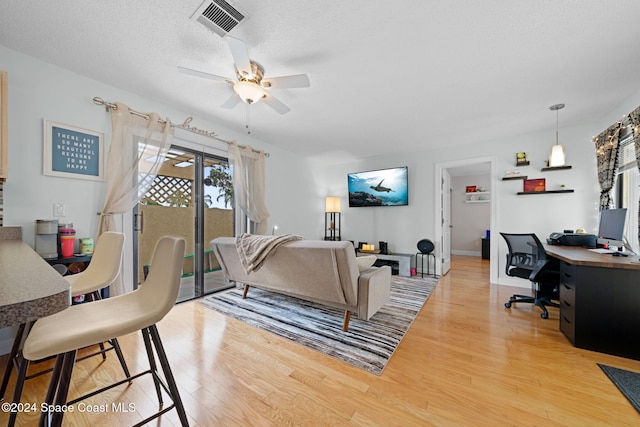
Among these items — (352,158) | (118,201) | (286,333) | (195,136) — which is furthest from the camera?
(352,158)

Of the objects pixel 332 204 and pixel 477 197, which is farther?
pixel 477 197

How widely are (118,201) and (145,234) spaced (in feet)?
1.80

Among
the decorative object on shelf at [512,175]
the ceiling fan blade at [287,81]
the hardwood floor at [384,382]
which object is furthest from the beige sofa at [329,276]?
the decorative object on shelf at [512,175]

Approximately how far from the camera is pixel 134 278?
2619 millimetres

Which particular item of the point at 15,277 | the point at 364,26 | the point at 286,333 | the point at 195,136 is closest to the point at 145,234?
the point at 195,136

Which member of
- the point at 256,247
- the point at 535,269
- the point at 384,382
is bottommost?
the point at 384,382

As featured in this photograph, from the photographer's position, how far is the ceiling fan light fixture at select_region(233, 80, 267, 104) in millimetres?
2014

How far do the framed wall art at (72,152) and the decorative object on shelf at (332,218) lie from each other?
377 cm

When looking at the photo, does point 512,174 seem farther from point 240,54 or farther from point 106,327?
point 106,327

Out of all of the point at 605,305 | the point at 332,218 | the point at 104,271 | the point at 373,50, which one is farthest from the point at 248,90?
the point at 332,218

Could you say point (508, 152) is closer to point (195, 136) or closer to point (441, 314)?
point (441, 314)

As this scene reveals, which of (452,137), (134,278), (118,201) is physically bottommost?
(134,278)

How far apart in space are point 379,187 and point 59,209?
4576mm

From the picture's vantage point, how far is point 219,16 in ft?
5.01
